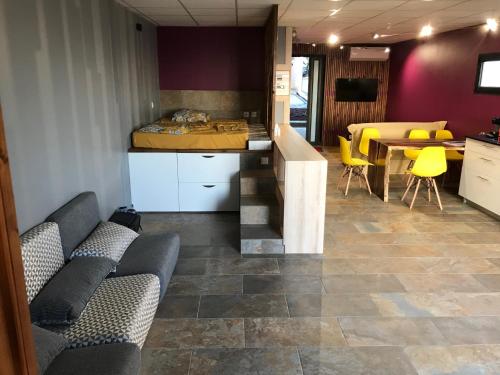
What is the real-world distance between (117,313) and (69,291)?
12.7 inches

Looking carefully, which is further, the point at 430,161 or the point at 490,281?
the point at 430,161

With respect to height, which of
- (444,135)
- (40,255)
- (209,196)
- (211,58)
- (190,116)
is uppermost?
(211,58)

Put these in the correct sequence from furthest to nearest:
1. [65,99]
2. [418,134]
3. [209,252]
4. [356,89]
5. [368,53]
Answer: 1. [356,89]
2. [368,53]
3. [418,134]
4. [209,252]
5. [65,99]

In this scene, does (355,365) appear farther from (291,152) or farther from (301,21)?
(301,21)

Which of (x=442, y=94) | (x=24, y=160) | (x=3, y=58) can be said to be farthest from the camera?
(x=442, y=94)

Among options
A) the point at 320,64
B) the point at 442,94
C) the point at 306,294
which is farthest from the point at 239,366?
the point at 320,64

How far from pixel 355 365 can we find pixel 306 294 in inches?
34.2

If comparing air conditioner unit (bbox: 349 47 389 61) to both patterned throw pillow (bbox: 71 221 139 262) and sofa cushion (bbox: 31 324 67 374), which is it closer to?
patterned throw pillow (bbox: 71 221 139 262)

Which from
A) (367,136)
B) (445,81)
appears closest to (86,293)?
(367,136)

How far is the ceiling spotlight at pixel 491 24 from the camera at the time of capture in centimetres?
561

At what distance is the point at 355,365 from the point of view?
244 cm

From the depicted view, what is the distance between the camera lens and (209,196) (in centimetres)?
521

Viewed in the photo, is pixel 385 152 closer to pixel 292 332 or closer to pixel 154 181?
pixel 154 181

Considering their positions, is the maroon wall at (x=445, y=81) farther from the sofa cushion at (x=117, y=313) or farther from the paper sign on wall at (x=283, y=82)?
the sofa cushion at (x=117, y=313)
